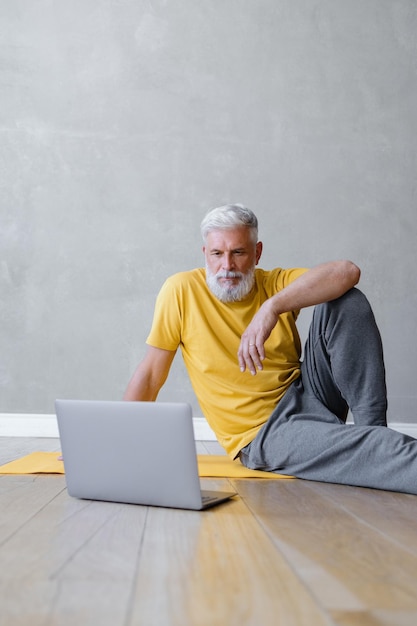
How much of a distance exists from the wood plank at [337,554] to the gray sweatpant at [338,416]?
23 centimetres

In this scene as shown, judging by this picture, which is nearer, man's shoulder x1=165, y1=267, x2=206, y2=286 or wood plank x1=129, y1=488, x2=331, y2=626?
wood plank x1=129, y1=488, x2=331, y2=626

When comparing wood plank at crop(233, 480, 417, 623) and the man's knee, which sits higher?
the man's knee

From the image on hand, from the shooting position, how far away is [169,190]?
425 cm

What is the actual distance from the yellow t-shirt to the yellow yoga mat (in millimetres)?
81

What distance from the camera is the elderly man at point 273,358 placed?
2.20 metres

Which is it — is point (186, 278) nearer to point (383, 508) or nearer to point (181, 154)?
point (383, 508)

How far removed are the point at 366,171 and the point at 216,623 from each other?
3743mm

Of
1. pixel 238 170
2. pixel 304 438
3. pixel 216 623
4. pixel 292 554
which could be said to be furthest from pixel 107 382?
pixel 216 623

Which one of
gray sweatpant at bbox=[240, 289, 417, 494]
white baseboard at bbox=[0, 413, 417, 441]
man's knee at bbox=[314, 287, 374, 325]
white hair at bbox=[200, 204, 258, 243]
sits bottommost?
white baseboard at bbox=[0, 413, 417, 441]

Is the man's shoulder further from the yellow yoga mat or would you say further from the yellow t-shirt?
the yellow yoga mat

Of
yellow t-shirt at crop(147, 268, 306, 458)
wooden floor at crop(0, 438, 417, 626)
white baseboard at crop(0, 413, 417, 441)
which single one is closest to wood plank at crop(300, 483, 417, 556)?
wooden floor at crop(0, 438, 417, 626)

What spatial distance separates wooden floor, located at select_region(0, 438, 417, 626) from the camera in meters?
0.93

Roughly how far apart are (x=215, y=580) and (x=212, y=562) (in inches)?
4.4

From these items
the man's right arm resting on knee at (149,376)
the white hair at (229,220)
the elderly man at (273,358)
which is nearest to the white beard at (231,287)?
the elderly man at (273,358)
